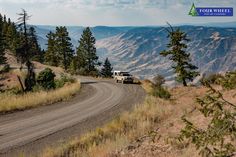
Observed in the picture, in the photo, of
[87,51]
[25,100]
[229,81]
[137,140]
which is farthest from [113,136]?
[87,51]

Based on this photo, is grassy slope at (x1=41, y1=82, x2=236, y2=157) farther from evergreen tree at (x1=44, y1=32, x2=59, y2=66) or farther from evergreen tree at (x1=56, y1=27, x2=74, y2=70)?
evergreen tree at (x1=44, y1=32, x2=59, y2=66)

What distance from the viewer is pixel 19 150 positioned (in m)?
16.0

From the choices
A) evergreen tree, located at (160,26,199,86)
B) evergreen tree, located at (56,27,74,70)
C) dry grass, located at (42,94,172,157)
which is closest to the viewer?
dry grass, located at (42,94,172,157)

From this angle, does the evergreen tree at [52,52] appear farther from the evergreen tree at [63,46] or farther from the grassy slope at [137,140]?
the grassy slope at [137,140]

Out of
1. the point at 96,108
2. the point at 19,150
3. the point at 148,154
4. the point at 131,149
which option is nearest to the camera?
the point at 148,154

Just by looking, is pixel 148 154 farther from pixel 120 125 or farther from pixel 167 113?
pixel 167 113

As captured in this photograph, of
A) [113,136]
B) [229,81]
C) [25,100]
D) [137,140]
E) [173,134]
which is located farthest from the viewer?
[25,100]

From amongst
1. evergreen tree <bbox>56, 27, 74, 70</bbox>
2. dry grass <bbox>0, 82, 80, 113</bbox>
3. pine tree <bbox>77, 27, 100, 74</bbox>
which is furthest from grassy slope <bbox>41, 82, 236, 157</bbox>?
evergreen tree <bbox>56, 27, 74, 70</bbox>

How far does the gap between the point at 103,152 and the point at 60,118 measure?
12.1 meters

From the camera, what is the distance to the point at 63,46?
101 m

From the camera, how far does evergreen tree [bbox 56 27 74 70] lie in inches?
3930

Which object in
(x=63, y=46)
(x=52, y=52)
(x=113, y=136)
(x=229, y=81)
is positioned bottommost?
(x=113, y=136)

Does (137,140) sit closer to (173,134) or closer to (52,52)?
(173,134)

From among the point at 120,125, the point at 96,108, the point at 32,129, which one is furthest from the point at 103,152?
the point at 96,108
